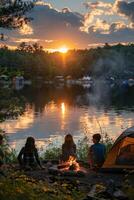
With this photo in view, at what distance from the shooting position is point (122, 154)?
15.1m

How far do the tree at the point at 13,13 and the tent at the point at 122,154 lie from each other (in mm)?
4646

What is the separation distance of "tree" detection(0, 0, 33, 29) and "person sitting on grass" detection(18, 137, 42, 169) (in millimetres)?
4377

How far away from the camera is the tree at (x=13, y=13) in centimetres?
1177

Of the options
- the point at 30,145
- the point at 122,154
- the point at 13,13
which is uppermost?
the point at 13,13

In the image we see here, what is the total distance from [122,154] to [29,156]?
103 inches

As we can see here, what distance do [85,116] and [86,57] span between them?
13884 centimetres

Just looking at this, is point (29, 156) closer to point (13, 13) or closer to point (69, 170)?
point (69, 170)

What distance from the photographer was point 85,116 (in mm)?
58625

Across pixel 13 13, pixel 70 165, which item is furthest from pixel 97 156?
pixel 13 13

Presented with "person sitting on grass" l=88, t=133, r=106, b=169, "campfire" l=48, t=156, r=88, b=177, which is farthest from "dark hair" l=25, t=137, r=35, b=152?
"person sitting on grass" l=88, t=133, r=106, b=169

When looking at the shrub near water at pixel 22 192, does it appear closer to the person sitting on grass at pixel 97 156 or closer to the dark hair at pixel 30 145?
the person sitting on grass at pixel 97 156

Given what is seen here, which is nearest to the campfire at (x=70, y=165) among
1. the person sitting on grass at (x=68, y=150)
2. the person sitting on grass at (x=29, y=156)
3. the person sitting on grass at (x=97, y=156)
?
the person sitting on grass at (x=68, y=150)

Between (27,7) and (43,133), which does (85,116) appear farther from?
(27,7)

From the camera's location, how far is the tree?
11766 mm
